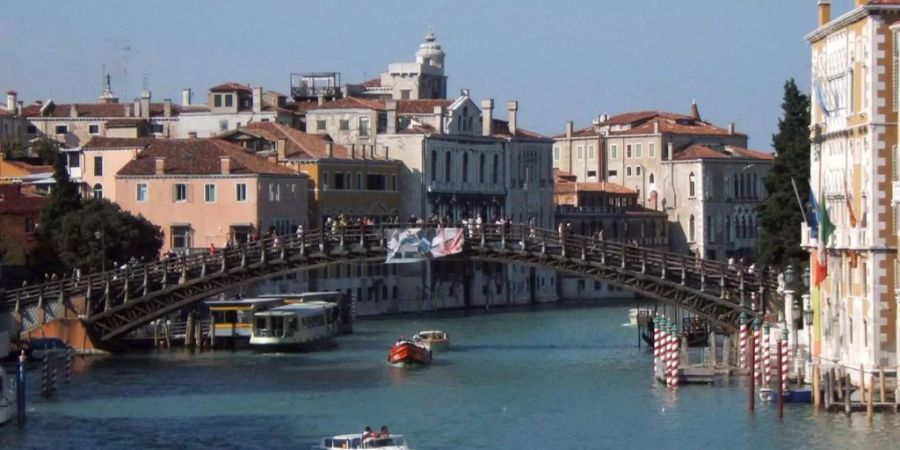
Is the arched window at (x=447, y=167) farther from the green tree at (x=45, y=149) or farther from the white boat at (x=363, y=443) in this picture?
the white boat at (x=363, y=443)

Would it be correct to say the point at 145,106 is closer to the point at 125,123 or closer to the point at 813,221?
the point at 125,123

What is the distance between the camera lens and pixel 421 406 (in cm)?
4338

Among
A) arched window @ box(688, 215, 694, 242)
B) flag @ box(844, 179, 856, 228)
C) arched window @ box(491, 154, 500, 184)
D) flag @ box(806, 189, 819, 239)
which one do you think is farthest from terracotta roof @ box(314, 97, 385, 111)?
flag @ box(844, 179, 856, 228)

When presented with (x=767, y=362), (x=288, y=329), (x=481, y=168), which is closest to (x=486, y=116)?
(x=481, y=168)

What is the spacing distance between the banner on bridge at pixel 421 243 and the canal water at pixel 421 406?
2.21m

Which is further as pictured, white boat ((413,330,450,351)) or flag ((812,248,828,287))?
white boat ((413,330,450,351))

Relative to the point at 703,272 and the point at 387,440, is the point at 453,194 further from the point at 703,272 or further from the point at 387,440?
the point at 387,440

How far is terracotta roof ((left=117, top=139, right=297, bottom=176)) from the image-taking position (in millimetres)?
73250

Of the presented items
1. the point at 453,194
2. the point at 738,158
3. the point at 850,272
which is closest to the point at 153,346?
the point at 850,272

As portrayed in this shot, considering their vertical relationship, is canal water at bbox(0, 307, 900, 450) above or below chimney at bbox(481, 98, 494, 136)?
below

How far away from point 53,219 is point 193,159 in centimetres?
737

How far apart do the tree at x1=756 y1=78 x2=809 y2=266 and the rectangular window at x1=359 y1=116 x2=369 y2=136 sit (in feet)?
89.1

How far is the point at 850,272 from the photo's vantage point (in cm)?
4066

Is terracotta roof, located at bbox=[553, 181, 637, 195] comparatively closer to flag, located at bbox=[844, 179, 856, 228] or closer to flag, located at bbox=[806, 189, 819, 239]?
flag, located at bbox=[806, 189, 819, 239]
